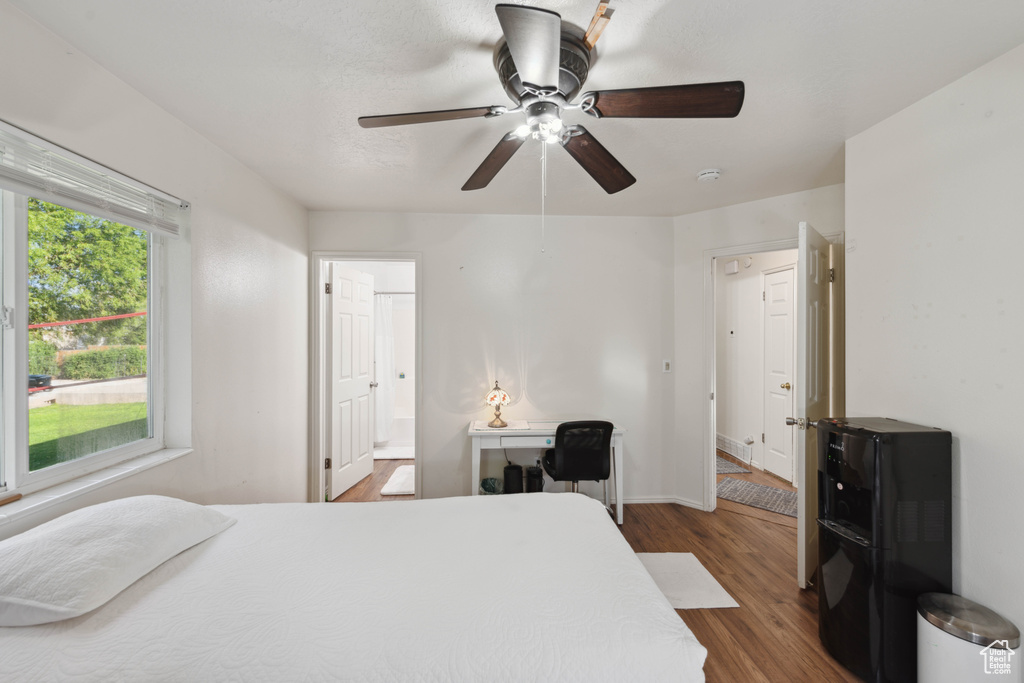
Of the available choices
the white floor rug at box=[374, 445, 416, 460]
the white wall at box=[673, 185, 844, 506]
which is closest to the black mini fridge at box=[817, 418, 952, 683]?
the white wall at box=[673, 185, 844, 506]

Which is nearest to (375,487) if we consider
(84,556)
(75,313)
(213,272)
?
(213,272)

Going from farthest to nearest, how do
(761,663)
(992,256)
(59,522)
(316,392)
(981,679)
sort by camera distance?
1. (316,392)
2. (761,663)
3. (992,256)
4. (981,679)
5. (59,522)

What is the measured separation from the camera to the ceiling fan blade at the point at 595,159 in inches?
59.1

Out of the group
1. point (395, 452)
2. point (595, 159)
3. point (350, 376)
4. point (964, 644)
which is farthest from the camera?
point (395, 452)

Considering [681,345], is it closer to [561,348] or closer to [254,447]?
[561,348]

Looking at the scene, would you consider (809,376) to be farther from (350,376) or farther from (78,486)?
(350,376)

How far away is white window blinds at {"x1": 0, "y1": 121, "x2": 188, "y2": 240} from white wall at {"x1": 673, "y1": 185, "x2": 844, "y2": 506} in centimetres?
335

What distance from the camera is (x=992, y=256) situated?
149 centimetres

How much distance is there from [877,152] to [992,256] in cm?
74

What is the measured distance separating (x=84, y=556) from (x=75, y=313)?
1.00 metres

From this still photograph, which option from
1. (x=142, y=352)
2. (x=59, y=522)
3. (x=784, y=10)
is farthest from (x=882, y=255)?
(x=142, y=352)

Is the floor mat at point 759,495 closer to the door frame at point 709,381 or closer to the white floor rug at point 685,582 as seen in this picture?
the door frame at point 709,381

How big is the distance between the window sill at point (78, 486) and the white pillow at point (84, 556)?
0.19 metres

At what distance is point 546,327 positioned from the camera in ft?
11.2
